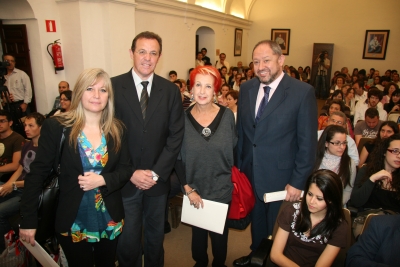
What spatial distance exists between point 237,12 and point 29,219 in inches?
500

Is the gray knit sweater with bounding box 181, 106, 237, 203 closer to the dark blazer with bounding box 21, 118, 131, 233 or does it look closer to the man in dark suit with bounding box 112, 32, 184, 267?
the man in dark suit with bounding box 112, 32, 184, 267

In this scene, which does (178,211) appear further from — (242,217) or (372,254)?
(372,254)

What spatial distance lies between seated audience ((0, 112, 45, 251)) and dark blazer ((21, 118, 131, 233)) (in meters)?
1.31

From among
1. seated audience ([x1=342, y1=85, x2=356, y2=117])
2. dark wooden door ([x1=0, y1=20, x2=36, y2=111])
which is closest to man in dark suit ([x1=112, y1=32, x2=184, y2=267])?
dark wooden door ([x1=0, y1=20, x2=36, y2=111])

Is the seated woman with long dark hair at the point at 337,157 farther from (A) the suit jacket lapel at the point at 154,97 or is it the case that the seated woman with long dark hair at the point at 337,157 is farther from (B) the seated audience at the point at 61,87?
(B) the seated audience at the point at 61,87

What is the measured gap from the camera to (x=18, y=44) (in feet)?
16.9

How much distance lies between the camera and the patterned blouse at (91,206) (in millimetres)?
1625

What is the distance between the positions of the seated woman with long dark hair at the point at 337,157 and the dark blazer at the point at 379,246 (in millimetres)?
1180

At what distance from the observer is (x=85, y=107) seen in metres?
1.62

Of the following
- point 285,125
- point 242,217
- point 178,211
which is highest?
point 285,125

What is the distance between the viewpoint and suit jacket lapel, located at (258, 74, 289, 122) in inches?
79.8

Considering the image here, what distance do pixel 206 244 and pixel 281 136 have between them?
1.06 metres

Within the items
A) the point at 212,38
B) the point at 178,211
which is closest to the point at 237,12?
the point at 212,38

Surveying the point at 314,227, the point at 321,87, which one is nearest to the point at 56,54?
the point at 314,227
